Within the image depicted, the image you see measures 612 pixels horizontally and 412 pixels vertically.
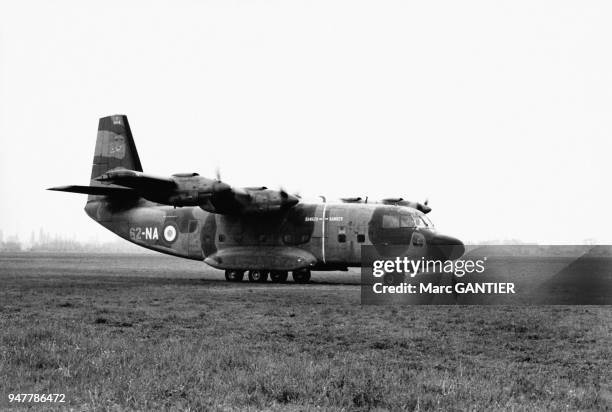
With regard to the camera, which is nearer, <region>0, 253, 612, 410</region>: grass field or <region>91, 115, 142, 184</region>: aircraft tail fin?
<region>0, 253, 612, 410</region>: grass field

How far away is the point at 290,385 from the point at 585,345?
300 inches

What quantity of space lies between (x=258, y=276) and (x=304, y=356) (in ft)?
74.7

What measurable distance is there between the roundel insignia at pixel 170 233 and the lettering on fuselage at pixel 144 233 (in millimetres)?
664

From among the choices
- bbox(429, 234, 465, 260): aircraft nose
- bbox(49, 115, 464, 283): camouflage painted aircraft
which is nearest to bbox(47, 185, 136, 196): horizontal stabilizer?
bbox(49, 115, 464, 283): camouflage painted aircraft

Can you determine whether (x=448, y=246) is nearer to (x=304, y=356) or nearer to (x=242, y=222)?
(x=242, y=222)

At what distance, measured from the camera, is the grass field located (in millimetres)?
8727

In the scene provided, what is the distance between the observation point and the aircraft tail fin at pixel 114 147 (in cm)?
3797

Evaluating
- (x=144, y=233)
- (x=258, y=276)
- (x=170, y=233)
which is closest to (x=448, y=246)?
(x=258, y=276)

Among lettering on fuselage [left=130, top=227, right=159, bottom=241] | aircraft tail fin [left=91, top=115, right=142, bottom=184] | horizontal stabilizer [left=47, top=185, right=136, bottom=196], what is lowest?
lettering on fuselage [left=130, top=227, right=159, bottom=241]

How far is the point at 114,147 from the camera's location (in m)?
38.1

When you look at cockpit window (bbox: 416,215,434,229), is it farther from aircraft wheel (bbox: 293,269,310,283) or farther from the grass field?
the grass field

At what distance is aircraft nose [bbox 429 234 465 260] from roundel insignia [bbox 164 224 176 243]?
14.6 meters

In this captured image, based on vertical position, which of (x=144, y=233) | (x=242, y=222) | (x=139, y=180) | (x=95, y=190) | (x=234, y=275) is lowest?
(x=234, y=275)

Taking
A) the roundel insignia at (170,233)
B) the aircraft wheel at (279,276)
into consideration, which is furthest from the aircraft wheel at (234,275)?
the roundel insignia at (170,233)
